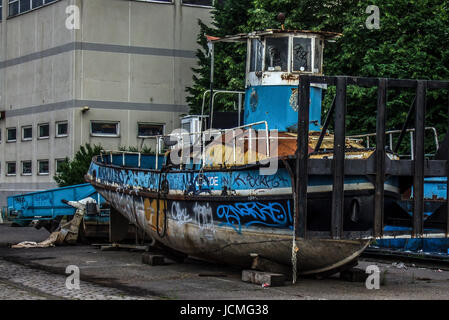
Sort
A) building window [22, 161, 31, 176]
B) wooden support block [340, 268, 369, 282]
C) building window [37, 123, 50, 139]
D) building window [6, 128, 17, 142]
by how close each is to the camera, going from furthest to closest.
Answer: building window [6, 128, 17, 142]
building window [22, 161, 31, 176]
building window [37, 123, 50, 139]
wooden support block [340, 268, 369, 282]

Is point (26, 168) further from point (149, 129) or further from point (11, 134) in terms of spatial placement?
point (149, 129)

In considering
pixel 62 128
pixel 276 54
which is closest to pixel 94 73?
pixel 62 128

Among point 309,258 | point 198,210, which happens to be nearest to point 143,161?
point 198,210

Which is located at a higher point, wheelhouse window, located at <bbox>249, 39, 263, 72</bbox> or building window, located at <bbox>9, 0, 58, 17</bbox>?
building window, located at <bbox>9, 0, 58, 17</bbox>

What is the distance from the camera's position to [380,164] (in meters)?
11.8

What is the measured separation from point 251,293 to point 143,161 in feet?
27.7

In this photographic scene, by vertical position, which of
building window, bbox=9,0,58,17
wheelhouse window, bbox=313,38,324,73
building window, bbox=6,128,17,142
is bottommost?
building window, bbox=6,128,17,142

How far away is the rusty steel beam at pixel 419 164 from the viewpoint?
472 inches

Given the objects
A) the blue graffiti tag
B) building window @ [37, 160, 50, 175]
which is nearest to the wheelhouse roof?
the blue graffiti tag

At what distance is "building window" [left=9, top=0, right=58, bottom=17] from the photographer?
3884cm

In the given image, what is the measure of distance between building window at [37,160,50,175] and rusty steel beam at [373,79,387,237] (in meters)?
28.3

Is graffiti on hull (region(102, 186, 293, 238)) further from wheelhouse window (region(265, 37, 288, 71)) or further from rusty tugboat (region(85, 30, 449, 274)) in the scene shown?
wheelhouse window (region(265, 37, 288, 71))

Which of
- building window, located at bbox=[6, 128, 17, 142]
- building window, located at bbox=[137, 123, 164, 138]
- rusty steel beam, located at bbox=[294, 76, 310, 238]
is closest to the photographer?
rusty steel beam, located at bbox=[294, 76, 310, 238]
